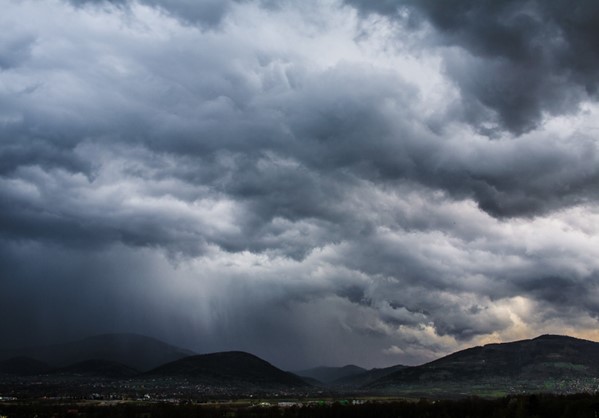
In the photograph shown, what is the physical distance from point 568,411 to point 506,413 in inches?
882

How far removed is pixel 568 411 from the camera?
195875 mm

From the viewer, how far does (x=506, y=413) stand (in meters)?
193
